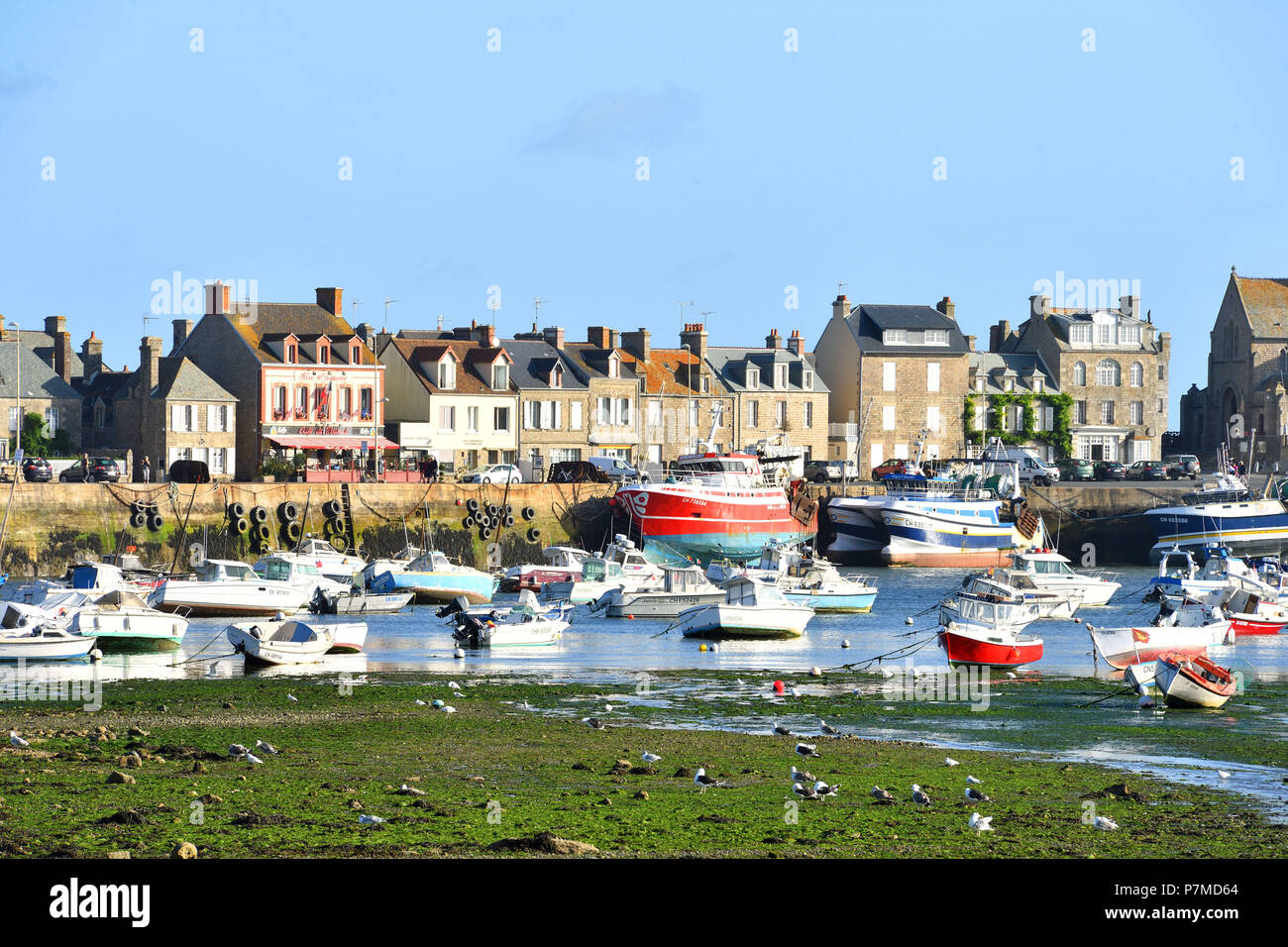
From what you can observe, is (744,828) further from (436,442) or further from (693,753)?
(436,442)

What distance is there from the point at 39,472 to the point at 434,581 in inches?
873

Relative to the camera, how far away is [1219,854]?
Answer: 1573 centimetres

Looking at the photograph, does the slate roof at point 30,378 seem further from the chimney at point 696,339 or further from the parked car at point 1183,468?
the parked car at point 1183,468

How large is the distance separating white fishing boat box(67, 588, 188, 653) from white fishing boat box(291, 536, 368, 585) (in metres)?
16.5

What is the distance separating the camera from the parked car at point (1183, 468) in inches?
3723

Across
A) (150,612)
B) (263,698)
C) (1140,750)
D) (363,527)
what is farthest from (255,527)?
(1140,750)

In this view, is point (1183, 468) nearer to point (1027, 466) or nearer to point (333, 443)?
point (1027, 466)

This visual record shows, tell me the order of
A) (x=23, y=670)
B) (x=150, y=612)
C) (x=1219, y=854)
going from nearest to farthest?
(x=1219, y=854) < (x=23, y=670) < (x=150, y=612)

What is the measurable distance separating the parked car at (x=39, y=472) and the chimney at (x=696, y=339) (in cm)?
3988

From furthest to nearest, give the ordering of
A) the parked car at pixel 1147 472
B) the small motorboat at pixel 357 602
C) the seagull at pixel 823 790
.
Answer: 1. the parked car at pixel 1147 472
2. the small motorboat at pixel 357 602
3. the seagull at pixel 823 790

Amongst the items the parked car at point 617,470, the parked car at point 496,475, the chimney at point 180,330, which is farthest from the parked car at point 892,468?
the chimney at point 180,330

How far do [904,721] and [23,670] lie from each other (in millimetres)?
18006

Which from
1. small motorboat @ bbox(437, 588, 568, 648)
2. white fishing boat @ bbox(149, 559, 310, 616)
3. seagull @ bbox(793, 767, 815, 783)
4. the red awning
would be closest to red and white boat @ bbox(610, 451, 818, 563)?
the red awning

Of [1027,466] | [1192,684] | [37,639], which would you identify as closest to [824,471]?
[1027,466]
